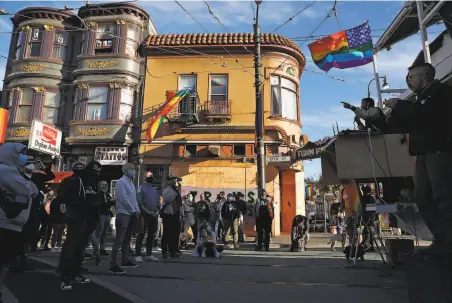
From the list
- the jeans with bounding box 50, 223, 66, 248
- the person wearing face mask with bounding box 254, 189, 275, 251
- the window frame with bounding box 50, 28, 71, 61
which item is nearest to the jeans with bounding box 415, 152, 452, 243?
the person wearing face mask with bounding box 254, 189, 275, 251

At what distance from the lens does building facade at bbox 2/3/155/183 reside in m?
17.3

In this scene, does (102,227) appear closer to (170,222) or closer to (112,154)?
(170,222)

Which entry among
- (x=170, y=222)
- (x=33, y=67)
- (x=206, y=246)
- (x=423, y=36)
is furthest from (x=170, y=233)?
(x=33, y=67)

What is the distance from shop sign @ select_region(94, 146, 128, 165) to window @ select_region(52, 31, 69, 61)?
19.6 ft

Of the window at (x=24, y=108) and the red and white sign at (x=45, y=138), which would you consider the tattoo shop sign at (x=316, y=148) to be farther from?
the window at (x=24, y=108)

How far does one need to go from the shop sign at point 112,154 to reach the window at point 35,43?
6.70 meters

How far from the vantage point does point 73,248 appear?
15.9 ft

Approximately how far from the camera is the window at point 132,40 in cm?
1820

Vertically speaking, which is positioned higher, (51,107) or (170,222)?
(51,107)

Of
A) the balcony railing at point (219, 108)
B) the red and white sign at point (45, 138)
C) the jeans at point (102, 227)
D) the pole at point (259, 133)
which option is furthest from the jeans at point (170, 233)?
the red and white sign at point (45, 138)

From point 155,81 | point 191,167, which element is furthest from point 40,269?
point 155,81

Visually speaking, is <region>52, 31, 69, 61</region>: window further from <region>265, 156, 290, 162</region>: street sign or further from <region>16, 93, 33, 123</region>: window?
<region>265, 156, 290, 162</region>: street sign

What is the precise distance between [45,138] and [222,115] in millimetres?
8814

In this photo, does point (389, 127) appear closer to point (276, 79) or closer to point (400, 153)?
point (400, 153)
